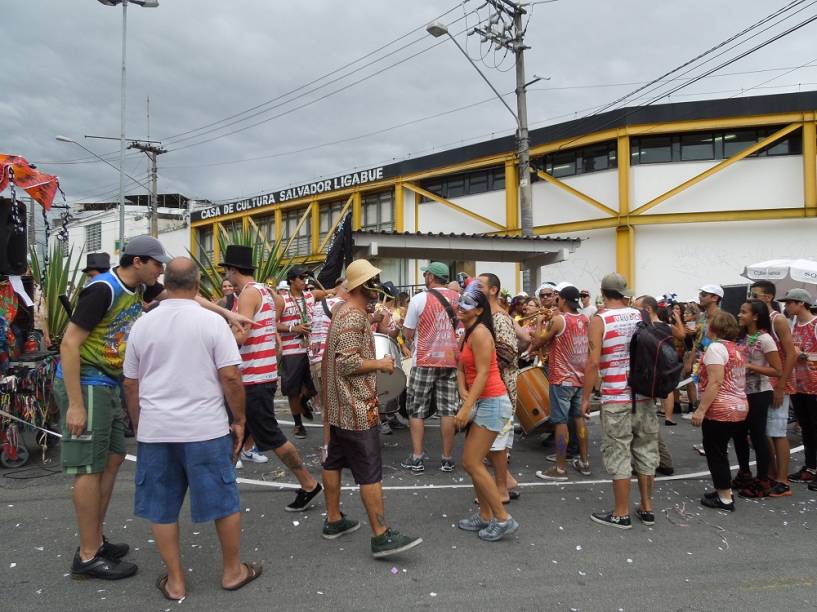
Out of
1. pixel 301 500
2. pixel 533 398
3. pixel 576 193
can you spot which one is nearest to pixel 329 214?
pixel 576 193

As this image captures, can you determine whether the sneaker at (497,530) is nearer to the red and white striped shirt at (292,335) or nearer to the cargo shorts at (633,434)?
the cargo shorts at (633,434)

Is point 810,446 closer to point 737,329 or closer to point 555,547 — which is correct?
point 737,329

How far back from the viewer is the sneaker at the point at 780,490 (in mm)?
5300

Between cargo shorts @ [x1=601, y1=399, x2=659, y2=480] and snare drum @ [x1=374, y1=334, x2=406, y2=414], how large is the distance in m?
2.17

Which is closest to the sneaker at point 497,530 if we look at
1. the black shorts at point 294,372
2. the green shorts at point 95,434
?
the green shorts at point 95,434

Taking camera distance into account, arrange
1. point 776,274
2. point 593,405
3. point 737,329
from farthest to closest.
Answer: point 776,274
point 593,405
point 737,329

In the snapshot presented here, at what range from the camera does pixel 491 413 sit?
4164 mm

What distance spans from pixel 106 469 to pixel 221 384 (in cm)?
105

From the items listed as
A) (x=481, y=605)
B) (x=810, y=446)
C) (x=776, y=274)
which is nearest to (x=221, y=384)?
(x=481, y=605)

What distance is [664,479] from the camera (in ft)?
19.2

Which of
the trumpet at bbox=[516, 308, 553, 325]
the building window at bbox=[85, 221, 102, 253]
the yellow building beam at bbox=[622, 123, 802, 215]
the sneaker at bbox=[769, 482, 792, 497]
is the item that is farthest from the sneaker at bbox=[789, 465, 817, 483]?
the building window at bbox=[85, 221, 102, 253]

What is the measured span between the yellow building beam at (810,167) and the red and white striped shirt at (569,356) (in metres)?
14.9

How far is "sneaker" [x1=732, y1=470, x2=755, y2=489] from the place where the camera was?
5383mm

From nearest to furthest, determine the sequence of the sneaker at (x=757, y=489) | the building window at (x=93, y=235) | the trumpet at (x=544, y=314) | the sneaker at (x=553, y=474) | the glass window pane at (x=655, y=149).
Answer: the sneaker at (x=757, y=489) → the sneaker at (x=553, y=474) → the trumpet at (x=544, y=314) → the glass window pane at (x=655, y=149) → the building window at (x=93, y=235)
